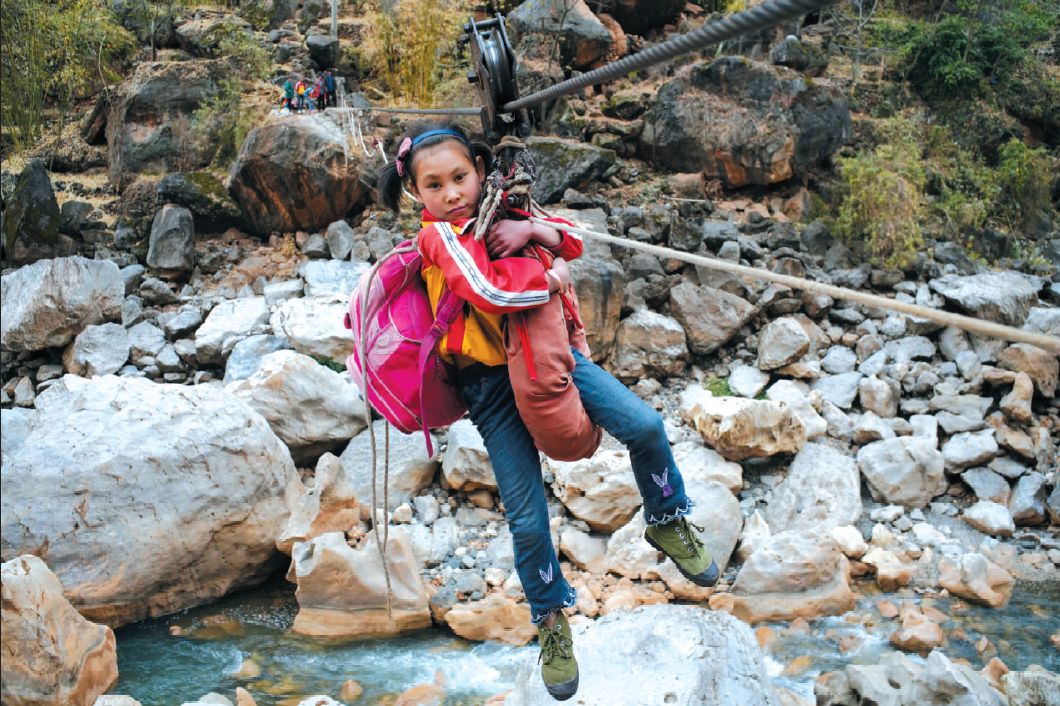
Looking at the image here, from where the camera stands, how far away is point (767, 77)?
922 centimetres

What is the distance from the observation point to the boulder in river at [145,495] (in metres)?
4.50

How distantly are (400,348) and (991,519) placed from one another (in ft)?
17.5

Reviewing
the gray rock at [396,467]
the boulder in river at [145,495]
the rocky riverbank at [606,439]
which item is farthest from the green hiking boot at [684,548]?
the gray rock at [396,467]

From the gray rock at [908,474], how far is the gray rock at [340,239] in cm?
528

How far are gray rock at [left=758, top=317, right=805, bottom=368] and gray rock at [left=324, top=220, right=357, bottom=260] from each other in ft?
13.8

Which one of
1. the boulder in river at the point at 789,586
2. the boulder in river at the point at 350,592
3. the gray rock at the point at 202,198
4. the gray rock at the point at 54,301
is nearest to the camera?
the boulder in river at the point at 350,592

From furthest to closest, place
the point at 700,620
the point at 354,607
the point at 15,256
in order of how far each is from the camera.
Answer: the point at 15,256 → the point at 354,607 → the point at 700,620

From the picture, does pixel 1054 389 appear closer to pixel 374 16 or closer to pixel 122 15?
pixel 374 16

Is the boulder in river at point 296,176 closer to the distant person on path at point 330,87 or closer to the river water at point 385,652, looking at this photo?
the distant person on path at point 330,87

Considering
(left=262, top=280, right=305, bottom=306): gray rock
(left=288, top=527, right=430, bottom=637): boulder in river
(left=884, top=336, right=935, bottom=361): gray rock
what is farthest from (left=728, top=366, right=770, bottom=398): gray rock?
(left=262, top=280, right=305, bottom=306): gray rock

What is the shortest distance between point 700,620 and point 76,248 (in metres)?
7.34

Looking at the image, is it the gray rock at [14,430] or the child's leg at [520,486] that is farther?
the gray rock at [14,430]

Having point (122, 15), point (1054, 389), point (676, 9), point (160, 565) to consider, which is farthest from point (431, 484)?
point (676, 9)

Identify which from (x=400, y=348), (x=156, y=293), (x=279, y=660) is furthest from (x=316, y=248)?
(x=400, y=348)
